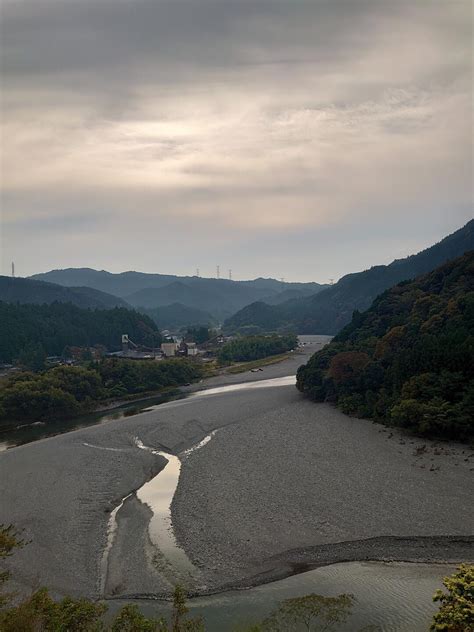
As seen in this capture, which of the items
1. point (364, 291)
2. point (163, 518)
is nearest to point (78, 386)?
point (163, 518)

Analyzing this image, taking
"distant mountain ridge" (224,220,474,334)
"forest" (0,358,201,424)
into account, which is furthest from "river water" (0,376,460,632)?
"distant mountain ridge" (224,220,474,334)

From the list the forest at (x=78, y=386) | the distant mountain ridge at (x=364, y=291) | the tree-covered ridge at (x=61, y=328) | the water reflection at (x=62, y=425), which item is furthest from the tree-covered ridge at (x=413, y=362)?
the distant mountain ridge at (x=364, y=291)

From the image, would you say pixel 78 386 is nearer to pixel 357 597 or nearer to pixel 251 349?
pixel 357 597

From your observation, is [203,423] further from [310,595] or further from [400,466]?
[310,595]

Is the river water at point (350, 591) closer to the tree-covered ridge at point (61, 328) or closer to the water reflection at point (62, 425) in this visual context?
the water reflection at point (62, 425)

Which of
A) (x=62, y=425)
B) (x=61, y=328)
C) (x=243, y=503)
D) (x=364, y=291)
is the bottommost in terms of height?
(x=62, y=425)

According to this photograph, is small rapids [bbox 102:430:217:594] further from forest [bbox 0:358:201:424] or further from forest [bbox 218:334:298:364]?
forest [bbox 218:334:298:364]
